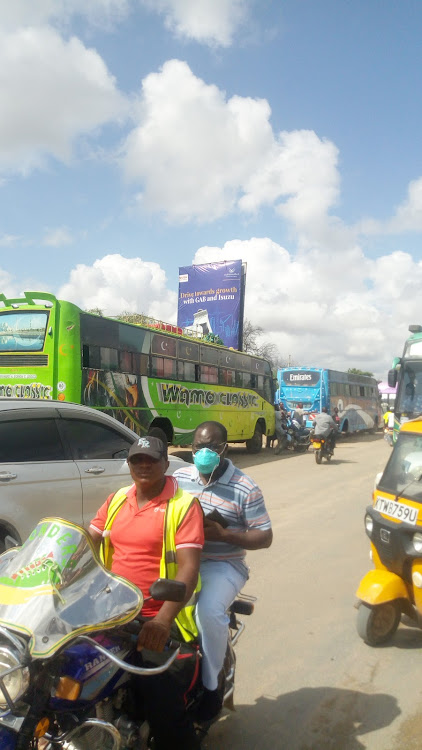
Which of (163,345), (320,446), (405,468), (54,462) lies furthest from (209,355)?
(405,468)

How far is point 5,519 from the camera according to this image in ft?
15.5

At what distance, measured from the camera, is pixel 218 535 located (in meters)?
2.76

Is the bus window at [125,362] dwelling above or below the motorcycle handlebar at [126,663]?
above

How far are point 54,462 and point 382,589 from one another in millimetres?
2926

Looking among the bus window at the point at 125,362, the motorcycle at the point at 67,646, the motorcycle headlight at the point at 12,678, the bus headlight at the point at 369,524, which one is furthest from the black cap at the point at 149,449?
the bus window at the point at 125,362

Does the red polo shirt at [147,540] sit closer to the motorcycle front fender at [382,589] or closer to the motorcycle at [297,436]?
the motorcycle front fender at [382,589]

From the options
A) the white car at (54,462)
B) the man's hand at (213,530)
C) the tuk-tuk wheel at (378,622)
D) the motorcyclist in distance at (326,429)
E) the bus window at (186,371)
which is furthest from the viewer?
the motorcyclist in distance at (326,429)

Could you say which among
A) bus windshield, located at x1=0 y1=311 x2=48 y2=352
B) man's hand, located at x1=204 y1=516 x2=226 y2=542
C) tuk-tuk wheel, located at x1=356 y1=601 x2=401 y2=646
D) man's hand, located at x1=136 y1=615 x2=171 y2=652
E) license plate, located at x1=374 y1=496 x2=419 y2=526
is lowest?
tuk-tuk wheel, located at x1=356 y1=601 x2=401 y2=646

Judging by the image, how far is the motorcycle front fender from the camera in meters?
3.95

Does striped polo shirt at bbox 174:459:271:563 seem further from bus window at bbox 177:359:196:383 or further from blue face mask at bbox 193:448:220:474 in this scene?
bus window at bbox 177:359:196:383

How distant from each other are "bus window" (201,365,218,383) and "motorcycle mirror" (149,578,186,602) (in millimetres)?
13502

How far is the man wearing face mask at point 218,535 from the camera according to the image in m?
2.59

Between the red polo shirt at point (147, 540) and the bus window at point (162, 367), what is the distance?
1090 centimetres

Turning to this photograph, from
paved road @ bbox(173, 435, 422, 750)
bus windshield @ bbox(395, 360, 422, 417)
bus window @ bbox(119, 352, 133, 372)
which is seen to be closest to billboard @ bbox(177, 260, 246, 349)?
bus window @ bbox(119, 352, 133, 372)
